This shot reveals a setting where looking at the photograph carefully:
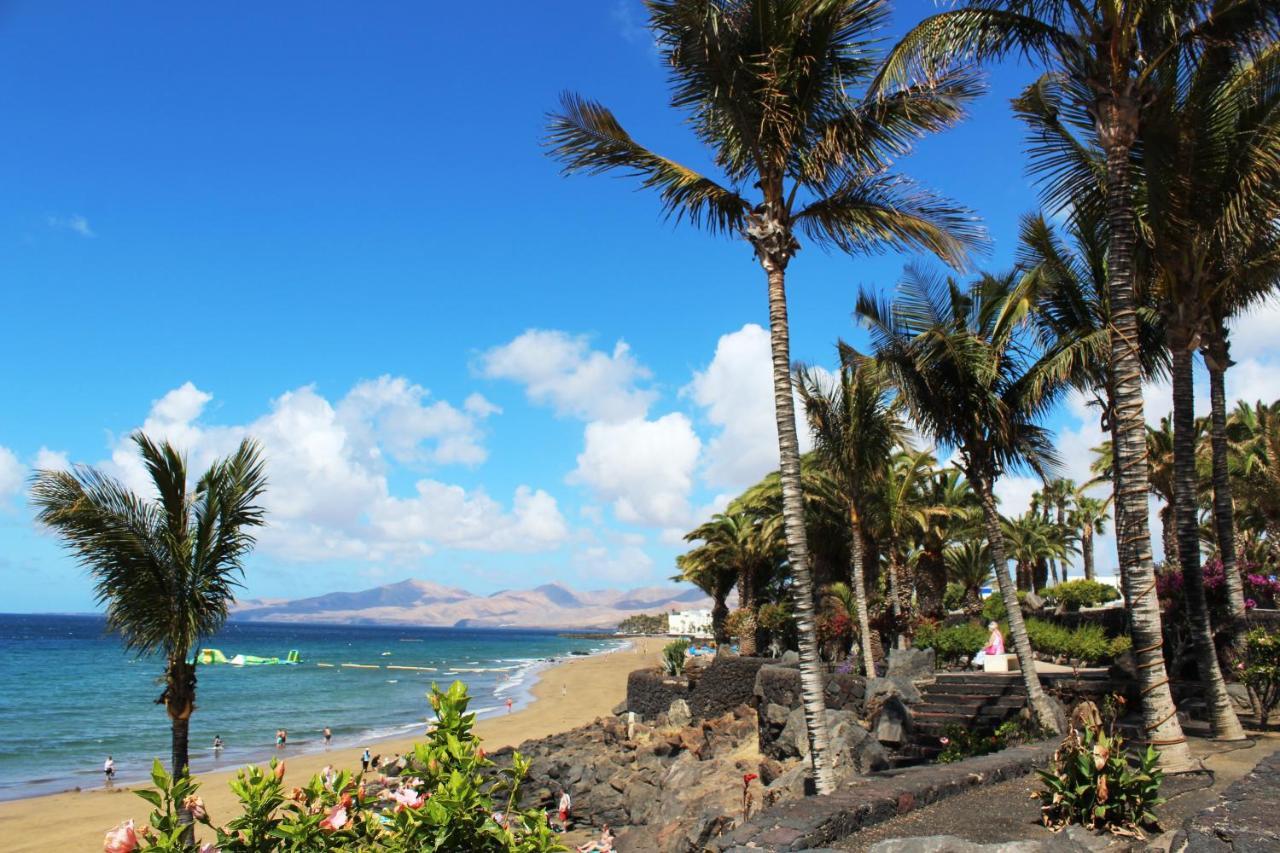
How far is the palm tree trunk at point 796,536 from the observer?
322 inches

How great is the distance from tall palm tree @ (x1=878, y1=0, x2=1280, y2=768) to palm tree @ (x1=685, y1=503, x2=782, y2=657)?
21950 millimetres

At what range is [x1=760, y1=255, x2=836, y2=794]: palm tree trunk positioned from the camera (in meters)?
8.19

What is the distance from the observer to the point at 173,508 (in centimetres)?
921

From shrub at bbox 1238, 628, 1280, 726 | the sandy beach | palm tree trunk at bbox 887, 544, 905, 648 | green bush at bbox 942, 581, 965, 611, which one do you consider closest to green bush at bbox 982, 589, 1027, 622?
palm tree trunk at bbox 887, 544, 905, 648

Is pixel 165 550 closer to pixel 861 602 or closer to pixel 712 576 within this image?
pixel 861 602

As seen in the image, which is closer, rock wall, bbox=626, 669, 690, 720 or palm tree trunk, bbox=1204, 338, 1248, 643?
palm tree trunk, bbox=1204, 338, 1248, 643

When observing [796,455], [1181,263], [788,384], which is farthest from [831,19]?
[1181,263]

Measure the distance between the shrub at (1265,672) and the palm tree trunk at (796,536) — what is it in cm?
601

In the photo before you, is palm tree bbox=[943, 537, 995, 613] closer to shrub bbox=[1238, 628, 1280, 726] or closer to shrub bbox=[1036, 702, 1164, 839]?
shrub bbox=[1238, 628, 1280, 726]

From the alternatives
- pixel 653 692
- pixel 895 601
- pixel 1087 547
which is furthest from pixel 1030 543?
pixel 653 692

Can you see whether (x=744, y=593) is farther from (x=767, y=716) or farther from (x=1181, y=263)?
(x=1181, y=263)

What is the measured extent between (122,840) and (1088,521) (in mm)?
50173

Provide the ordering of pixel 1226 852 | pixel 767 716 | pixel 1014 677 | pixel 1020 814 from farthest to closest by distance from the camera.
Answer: pixel 767 716 < pixel 1014 677 < pixel 1020 814 < pixel 1226 852

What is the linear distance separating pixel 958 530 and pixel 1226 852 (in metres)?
30.3
